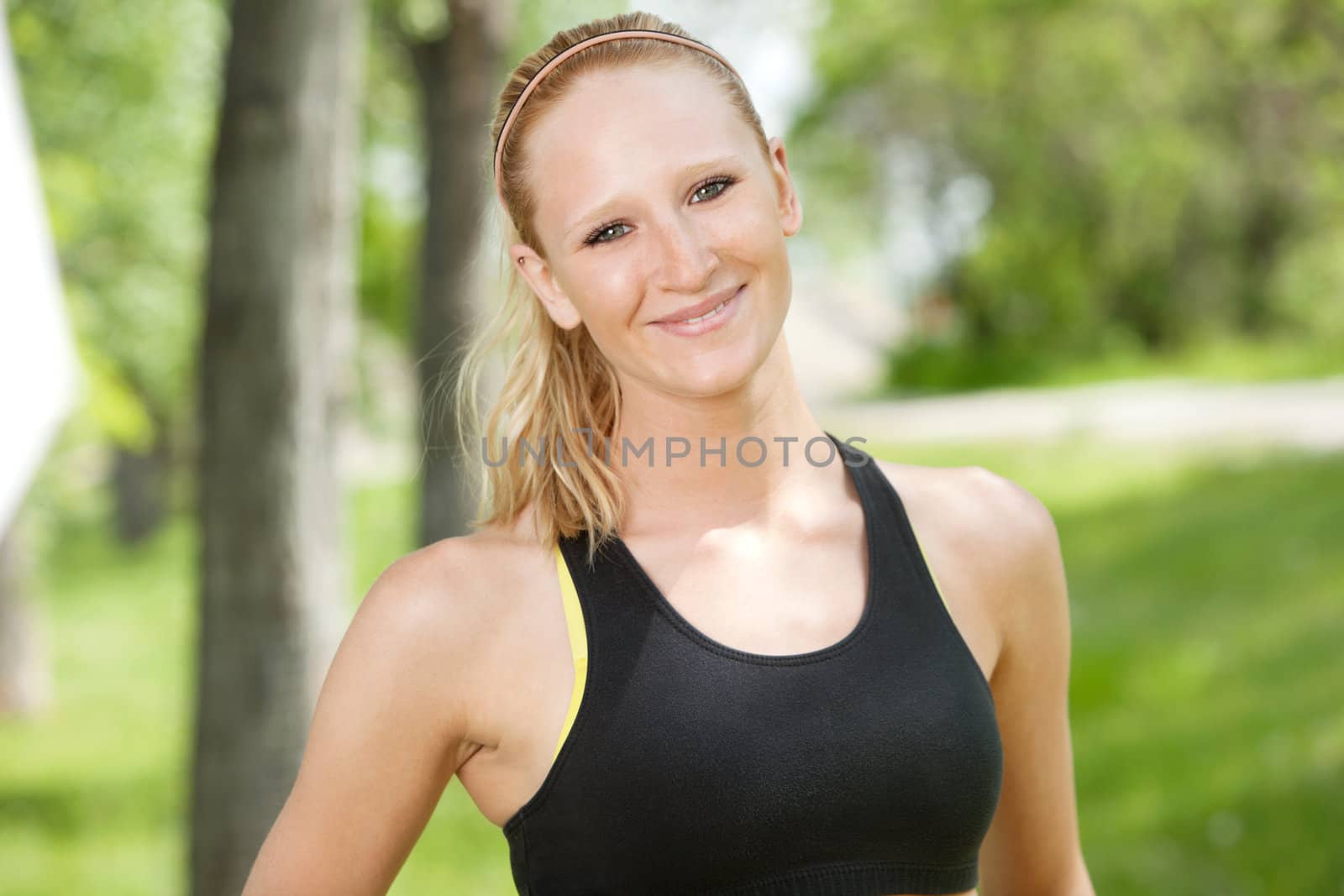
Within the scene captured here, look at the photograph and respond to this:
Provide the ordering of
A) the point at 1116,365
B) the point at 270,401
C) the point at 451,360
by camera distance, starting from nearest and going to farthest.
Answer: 1. the point at 270,401
2. the point at 451,360
3. the point at 1116,365

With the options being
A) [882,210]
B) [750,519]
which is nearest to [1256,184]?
[882,210]

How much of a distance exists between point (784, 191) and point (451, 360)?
237cm

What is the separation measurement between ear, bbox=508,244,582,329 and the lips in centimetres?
16

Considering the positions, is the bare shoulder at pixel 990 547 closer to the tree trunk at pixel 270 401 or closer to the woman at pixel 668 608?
the woman at pixel 668 608

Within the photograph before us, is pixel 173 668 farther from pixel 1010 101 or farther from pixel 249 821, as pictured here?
pixel 1010 101

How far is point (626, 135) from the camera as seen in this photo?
1674 millimetres

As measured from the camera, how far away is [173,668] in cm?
1090

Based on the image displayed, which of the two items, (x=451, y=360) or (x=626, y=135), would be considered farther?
(x=451, y=360)

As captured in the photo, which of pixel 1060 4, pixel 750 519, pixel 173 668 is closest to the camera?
pixel 750 519

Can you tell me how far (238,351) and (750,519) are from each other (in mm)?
2325

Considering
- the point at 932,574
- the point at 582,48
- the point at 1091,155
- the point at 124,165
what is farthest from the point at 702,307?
the point at 1091,155

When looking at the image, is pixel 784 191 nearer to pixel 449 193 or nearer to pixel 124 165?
pixel 449 193

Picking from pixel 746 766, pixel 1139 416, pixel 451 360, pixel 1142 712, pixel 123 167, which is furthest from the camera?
pixel 1139 416

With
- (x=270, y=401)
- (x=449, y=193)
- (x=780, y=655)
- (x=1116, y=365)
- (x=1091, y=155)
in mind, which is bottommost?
(x=780, y=655)
